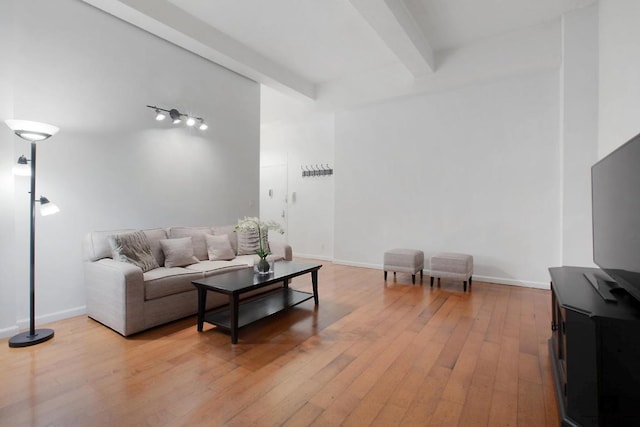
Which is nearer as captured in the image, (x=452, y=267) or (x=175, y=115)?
(x=175, y=115)

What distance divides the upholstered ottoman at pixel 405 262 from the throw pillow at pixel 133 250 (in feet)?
10.3

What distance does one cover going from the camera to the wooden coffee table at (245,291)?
2522mm

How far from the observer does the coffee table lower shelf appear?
271 centimetres

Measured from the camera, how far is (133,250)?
3.08 m

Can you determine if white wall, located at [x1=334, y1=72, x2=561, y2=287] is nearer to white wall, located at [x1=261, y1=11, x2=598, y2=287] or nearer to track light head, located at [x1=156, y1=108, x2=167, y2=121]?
white wall, located at [x1=261, y1=11, x2=598, y2=287]

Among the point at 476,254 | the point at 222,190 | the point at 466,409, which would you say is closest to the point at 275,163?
the point at 222,190

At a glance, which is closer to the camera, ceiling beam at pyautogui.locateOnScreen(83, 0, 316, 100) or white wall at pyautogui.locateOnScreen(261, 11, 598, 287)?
ceiling beam at pyautogui.locateOnScreen(83, 0, 316, 100)

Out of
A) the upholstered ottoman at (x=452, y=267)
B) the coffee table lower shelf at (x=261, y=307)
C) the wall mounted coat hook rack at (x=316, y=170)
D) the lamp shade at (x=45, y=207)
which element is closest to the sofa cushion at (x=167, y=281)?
the coffee table lower shelf at (x=261, y=307)

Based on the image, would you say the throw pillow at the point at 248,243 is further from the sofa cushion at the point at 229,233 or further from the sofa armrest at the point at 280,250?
the sofa armrest at the point at 280,250

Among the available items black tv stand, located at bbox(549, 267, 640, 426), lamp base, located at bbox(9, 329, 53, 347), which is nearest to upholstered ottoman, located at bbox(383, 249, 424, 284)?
black tv stand, located at bbox(549, 267, 640, 426)

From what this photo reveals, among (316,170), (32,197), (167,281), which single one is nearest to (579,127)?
(316,170)

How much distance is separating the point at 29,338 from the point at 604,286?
165 inches

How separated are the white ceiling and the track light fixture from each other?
0.87m

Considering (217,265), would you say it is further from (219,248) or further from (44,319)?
(44,319)
